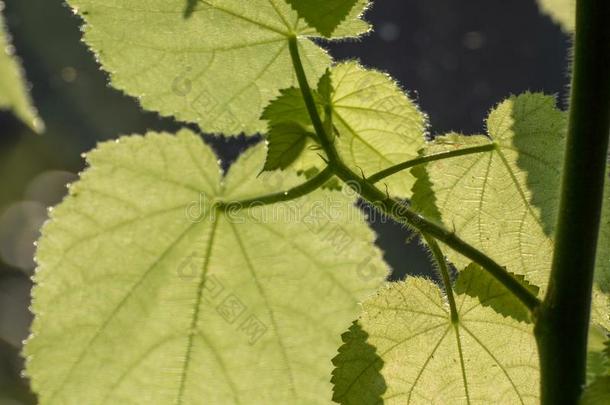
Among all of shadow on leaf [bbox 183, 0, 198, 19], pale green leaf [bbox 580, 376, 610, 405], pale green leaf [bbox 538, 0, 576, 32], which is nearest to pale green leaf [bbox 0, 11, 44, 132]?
shadow on leaf [bbox 183, 0, 198, 19]

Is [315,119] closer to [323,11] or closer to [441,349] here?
[323,11]

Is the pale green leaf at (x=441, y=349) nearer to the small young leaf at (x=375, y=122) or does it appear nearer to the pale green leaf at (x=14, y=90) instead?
the small young leaf at (x=375, y=122)

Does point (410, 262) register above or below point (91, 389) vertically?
above

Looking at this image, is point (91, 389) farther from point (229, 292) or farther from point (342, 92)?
point (342, 92)

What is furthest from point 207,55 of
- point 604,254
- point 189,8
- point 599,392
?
point 599,392

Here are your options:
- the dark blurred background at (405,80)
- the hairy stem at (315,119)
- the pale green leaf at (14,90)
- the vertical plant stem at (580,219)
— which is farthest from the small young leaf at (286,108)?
the dark blurred background at (405,80)

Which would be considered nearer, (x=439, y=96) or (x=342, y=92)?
(x=342, y=92)

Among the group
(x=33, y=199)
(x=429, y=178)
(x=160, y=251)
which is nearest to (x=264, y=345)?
(x=160, y=251)

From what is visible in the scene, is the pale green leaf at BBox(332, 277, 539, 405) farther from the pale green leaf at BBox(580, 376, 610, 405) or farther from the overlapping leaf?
the pale green leaf at BBox(580, 376, 610, 405)
